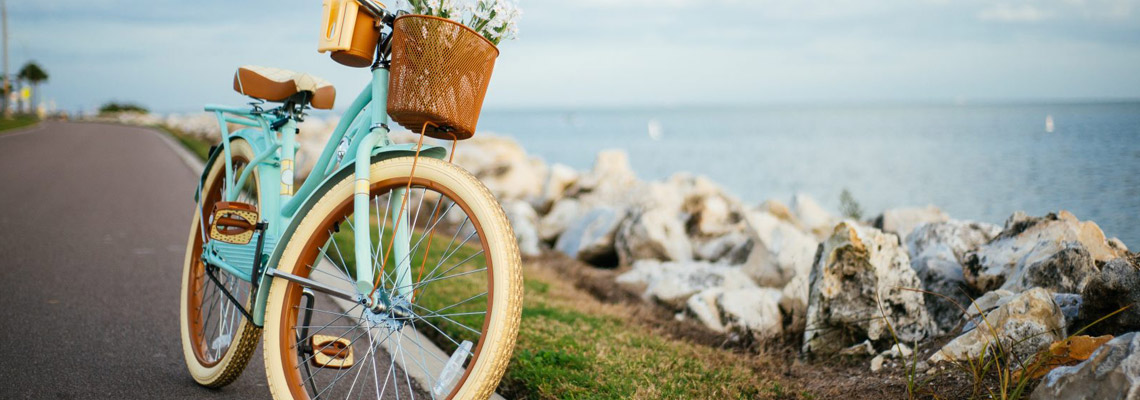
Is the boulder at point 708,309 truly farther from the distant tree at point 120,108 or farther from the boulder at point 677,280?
the distant tree at point 120,108

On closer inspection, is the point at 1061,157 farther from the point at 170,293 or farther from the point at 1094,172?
the point at 170,293

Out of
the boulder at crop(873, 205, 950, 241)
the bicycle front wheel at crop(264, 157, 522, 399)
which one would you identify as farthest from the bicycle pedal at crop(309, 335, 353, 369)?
the boulder at crop(873, 205, 950, 241)

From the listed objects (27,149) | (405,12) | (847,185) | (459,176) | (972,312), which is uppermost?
(405,12)

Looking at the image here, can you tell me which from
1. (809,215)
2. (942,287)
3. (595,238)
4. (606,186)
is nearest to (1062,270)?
(942,287)

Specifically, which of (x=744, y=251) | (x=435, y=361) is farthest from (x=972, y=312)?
(x=744, y=251)

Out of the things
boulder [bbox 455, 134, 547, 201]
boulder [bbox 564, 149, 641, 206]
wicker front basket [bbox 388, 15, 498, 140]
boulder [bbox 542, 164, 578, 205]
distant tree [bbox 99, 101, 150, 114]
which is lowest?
distant tree [bbox 99, 101, 150, 114]

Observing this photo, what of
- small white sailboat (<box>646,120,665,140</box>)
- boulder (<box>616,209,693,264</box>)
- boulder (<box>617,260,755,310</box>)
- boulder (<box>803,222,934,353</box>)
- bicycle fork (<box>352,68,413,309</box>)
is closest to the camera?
bicycle fork (<box>352,68,413,309</box>)

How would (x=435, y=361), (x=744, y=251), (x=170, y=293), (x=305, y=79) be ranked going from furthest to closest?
(x=744, y=251), (x=170, y=293), (x=435, y=361), (x=305, y=79)

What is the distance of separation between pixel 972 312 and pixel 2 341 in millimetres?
4864

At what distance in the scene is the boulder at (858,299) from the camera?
400 centimetres

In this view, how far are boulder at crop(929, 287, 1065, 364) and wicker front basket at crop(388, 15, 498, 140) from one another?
225 cm

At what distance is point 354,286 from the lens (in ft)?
8.50

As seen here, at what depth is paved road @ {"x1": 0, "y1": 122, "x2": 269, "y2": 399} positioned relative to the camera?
3.40 m

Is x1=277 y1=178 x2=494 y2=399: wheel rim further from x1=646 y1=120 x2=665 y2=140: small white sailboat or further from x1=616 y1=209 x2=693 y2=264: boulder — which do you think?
A: x1=646 y1=120 x2=665 y2=140: small white sailboat
